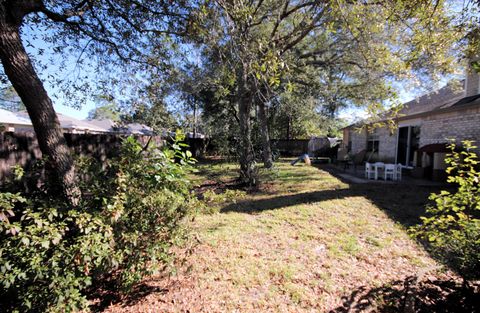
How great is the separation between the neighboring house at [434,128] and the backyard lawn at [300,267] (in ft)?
9.41

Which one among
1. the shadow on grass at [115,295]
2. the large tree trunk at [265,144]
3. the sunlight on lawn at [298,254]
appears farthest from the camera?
the large tree trunk at [265,144]

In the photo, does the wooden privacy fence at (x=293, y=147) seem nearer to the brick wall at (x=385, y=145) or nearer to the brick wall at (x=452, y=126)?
the brick wall at (x=385, y=145)

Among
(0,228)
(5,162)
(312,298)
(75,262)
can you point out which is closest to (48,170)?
(0,228)

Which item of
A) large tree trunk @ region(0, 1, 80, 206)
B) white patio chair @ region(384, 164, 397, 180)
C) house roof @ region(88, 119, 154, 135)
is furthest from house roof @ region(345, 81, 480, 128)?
house roof @ region(88, 119, 154, 135)

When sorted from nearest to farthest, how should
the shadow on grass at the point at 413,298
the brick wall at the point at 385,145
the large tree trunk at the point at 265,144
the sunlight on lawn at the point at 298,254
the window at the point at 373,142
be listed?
the shadow on grass at the point at 413,298 < the sunlight on lawn at the point at 298,254 < the large tree trunk at the point at 265,144 < the brick wall at the point at 385,145 < the window at the point at 373,142

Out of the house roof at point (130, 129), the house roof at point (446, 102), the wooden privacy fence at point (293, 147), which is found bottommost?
the wooden privacy fence at point (293, 147)

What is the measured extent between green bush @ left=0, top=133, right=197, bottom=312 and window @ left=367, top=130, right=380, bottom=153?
1400 centimetres

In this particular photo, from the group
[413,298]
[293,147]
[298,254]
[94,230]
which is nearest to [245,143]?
[298,254]

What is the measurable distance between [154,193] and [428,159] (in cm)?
1069

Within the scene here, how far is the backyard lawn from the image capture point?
2320 mm

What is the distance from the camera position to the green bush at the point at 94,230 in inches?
64.2

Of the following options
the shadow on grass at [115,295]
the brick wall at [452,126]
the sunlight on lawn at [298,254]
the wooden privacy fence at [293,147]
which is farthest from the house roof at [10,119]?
the wooden privacy fence at [293,147]

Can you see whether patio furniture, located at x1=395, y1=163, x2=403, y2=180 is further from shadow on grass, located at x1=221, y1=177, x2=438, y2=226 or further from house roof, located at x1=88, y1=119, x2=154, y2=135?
house roof, located at x1=88, y1=119, x2=154, y2=135

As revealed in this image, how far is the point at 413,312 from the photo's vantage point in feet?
6.82
